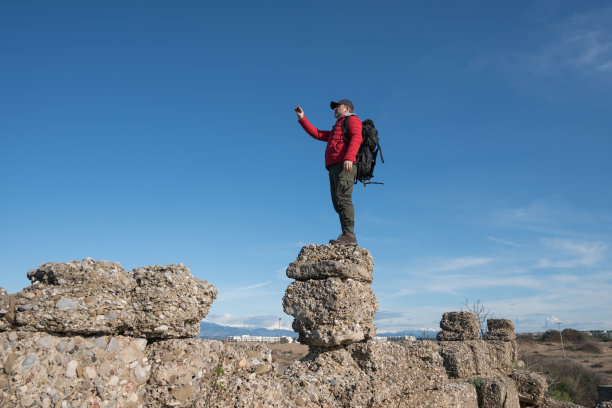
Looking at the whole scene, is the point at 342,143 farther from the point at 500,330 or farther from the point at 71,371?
the point at 500,330

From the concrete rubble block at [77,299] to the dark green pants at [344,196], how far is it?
281cm

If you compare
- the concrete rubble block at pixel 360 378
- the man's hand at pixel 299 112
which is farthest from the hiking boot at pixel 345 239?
the man's hand at pixel 299 112

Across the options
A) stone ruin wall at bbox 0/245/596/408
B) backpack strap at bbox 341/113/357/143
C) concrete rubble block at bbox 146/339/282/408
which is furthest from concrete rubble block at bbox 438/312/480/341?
concrete rubble block at bbox 146/339/282/408

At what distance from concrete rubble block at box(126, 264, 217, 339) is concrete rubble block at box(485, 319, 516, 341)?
10717mm

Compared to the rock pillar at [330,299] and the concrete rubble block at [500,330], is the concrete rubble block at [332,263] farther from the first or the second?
the concrete rubble block at [500,330]

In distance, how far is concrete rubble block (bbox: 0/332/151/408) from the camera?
228 cm

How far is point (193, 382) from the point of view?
113 inches

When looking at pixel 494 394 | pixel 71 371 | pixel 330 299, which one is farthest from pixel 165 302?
pixel 494 394

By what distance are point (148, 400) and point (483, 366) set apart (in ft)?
22.8

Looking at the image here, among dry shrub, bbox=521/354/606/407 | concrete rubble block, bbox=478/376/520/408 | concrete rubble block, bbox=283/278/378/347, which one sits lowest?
dry shrub, bbox=521/354/606/407

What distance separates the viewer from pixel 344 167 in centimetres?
515

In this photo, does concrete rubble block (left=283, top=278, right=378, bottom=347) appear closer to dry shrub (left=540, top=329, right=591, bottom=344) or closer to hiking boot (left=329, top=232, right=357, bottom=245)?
hiking boot (left=329, top=232, right=357, bottom=245)

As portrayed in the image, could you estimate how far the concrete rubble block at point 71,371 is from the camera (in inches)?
89.8

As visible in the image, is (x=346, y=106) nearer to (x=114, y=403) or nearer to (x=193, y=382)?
(x=193, y=382)
